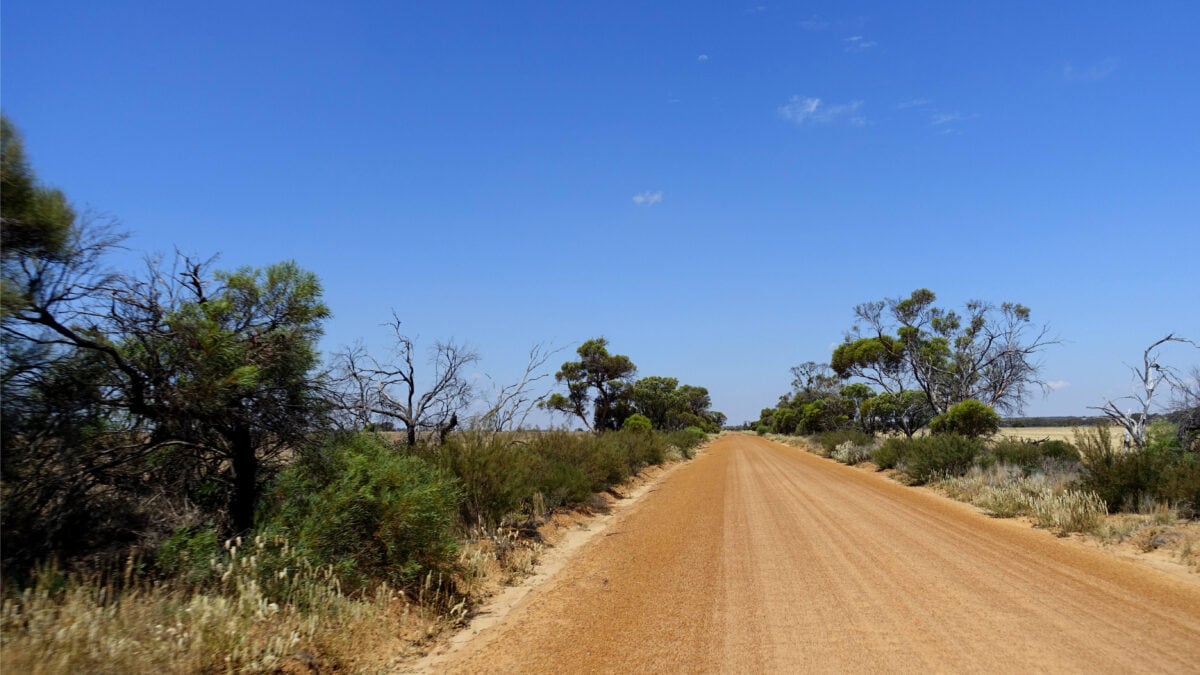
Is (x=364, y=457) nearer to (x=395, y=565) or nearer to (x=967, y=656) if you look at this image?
(x=395, y=565)

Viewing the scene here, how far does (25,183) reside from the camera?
5.28 metres

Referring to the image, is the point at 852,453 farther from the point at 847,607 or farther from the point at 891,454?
the point at 847,607

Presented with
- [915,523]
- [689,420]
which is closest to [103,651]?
[915,523]

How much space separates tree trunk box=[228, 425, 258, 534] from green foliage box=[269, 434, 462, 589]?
0.82 ft

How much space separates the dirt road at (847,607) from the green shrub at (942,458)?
1009 centimetres

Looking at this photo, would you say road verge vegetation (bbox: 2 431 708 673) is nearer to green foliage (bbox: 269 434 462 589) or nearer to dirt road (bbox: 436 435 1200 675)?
green foliage (bbox: 269 434 462 589)

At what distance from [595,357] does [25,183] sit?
5280 centimetres

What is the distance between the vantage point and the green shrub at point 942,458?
2289 cm

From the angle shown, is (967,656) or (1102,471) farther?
(1102,471)

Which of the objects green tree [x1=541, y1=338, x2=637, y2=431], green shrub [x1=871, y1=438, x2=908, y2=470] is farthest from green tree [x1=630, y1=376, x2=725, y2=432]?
green shrub [x1=871, y1=438, x2=908, y2=470]

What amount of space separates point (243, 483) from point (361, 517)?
1295mm

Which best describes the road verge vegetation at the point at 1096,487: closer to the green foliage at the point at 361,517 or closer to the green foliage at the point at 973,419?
the green foliage at the point at 973,419

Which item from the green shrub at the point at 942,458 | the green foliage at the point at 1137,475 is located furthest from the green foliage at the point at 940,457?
the green foliage at the point at 1137,475

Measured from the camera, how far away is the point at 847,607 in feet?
24.2
